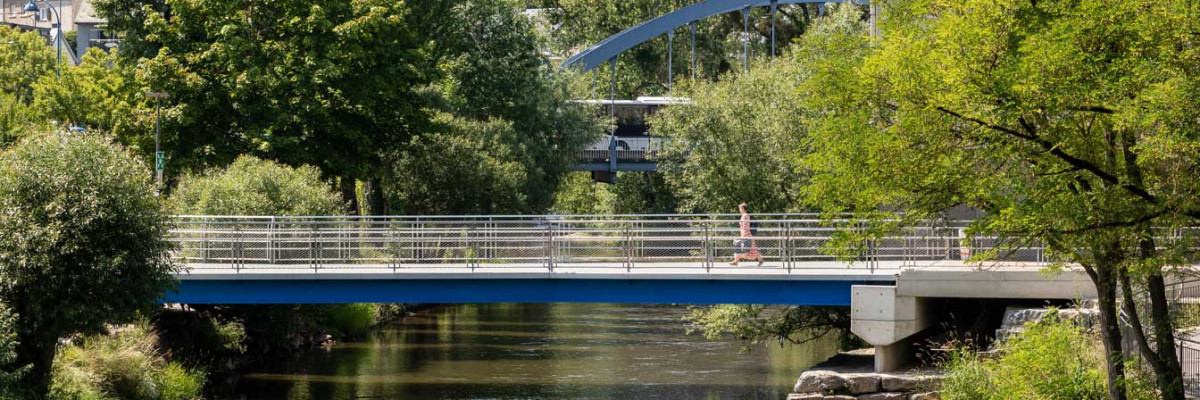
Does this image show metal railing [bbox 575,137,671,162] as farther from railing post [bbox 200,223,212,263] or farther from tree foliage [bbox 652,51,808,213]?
railing post [bbox 200,223,212,263]

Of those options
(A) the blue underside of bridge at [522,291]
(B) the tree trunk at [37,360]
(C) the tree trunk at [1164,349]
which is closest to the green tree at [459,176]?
(A) the blue underside of bridge at [522,291]

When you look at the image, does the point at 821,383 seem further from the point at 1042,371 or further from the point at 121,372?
the point at 121,372

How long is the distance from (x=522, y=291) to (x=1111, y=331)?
1260 cm

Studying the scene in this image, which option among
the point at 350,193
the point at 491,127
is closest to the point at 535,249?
the point at 350,193

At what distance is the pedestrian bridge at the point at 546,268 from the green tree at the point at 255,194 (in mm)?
6173

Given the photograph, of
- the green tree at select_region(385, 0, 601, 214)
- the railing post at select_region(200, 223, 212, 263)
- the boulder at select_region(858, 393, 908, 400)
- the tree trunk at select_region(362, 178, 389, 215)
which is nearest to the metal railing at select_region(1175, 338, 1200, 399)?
the boulder at select_region(858, 393, 908, 400)

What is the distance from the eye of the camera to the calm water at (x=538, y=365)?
101ft

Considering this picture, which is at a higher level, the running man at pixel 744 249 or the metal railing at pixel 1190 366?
the running man at pixel 744 249

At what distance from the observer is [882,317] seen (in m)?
26.8

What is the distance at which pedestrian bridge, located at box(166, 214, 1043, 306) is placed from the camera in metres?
28.3

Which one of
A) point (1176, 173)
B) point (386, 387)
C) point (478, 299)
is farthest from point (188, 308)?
point (1176, 173)

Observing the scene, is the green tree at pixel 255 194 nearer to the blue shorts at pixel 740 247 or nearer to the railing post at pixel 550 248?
the railing post at pixel 550 248

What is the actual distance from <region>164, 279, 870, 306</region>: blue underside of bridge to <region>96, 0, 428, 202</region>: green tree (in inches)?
447

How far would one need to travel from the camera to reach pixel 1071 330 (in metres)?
22.7
